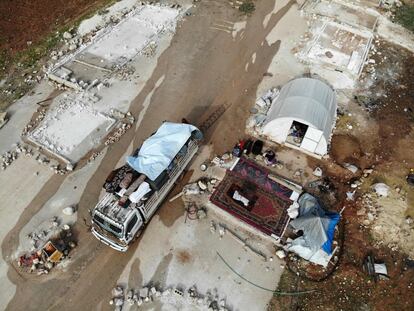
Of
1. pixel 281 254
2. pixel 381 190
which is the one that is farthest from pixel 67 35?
pixel 381 190

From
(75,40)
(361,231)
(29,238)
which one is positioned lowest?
(29,238)

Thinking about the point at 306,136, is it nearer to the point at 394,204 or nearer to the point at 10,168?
the point at 394,204

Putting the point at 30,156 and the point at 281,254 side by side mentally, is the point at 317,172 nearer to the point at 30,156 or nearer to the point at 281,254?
the point at 281,254

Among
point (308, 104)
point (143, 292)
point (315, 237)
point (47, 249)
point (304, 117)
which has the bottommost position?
point (143, 292)

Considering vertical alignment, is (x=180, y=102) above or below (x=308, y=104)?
below

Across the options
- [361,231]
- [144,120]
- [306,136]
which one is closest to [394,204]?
[361,231]

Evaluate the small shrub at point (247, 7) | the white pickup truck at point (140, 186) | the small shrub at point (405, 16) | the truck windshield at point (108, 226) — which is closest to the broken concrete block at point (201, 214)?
the white pickup truck at point (140, 186)

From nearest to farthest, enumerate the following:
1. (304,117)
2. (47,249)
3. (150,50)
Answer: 1. (47,249)
2. (304,117)
3. (150,50)

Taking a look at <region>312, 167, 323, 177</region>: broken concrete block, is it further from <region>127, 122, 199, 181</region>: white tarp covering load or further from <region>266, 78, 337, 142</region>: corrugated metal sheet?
<region>127, 122, 199, 181</region>: white tarp covering load
